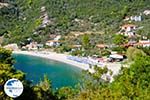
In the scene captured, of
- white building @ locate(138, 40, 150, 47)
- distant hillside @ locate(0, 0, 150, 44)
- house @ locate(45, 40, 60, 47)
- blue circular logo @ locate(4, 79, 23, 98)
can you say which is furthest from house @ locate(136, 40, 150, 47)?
blue circular logo @ locate(4, 79, 23, 98)

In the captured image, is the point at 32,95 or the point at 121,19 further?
the point at 121,19

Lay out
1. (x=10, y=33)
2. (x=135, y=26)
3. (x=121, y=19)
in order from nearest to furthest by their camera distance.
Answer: (x=135, y=26) → (x=121, y=19) → (x=10, y=33)

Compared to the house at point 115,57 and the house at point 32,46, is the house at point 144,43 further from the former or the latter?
the house at point 32,46

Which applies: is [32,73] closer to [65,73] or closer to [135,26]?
[65,73]

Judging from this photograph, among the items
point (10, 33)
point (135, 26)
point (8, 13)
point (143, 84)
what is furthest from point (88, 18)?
point (143, 84)

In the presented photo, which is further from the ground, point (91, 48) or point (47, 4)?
point (47, 4)

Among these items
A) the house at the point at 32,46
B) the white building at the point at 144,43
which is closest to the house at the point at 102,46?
the white building at the point at 144,43

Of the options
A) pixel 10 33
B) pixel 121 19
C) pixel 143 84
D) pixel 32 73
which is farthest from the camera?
pixel 10 33

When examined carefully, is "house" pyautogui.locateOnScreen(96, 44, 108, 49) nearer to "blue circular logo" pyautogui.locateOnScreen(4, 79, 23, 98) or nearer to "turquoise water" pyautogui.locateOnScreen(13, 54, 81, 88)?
"turquoise water" pyautogui.locateOnScreen(13, 54, 81, 88)
